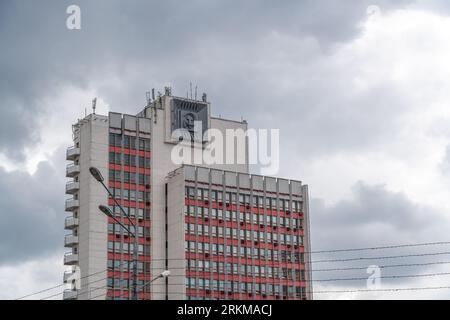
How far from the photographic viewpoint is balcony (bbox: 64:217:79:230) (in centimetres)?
13150

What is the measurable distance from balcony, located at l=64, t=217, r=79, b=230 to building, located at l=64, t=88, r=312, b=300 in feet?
0.66

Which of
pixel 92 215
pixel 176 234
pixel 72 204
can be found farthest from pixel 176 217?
pixel 72 204

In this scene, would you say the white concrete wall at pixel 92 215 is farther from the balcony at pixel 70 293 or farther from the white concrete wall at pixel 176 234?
the white concrete wall at pixel 176 234

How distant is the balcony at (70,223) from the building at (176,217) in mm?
201

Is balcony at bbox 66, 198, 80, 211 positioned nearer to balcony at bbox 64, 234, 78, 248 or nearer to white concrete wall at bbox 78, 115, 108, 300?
white concrete wall at bbox 78, 115, 108, 300

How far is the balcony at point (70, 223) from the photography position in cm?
13150

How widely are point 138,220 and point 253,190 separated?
74.0 ft

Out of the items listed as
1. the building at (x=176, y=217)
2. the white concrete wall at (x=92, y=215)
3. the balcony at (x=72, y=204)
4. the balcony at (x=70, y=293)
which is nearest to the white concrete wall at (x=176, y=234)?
the building at (x=176, y=217)

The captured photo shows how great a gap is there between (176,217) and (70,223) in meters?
17.3

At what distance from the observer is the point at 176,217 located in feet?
452

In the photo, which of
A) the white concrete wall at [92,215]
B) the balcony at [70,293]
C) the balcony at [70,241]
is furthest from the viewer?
the balcony at [70,241]
